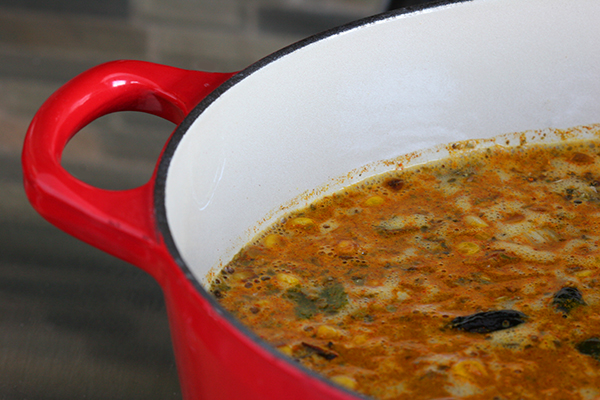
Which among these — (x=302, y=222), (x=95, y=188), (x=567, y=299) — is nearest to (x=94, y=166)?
(x=302, y=222)

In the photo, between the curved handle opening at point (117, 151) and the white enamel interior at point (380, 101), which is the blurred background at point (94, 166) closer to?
the curved handle opening at point (117, 151)

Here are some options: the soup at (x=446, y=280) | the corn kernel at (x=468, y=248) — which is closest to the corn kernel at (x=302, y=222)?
the soup at (x=446, y=280)

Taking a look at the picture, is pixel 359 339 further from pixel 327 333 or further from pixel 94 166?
pixel 94 166

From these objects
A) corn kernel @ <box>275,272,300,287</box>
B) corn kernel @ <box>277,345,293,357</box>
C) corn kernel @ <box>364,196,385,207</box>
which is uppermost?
corn kernel @ <box>364,196,385,207</box>

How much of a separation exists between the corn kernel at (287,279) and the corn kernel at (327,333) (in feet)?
0.21

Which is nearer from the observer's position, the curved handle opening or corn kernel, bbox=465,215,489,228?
corn kernel, bbox=465,215,489,228

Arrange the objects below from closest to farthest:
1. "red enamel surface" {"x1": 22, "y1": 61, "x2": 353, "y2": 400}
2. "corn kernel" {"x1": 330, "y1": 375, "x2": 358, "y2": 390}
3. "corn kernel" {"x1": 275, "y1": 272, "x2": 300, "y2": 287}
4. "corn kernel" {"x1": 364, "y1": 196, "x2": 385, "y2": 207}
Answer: "red enamel surface" {"x1": 22, "y1": 61, "x2": 353, "y2": 400}
"corn kernel" {"x1": 330, "y1": 375, "x2": 358, "y2": 390}
"corn kernel" {"x1": 275, "y1": 272, "x2": 300, "y2": 287}
"corn kernel" {"x1": 364, "y1": 196, "x2": 385, "y2": 207}

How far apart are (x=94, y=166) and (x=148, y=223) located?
51 centimetres

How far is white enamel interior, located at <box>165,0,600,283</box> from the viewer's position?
1.91ft

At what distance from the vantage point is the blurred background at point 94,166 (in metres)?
0.65

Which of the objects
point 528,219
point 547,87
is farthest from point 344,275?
point 547,87

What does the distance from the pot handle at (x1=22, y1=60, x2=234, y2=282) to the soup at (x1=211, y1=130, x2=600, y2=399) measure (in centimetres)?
16

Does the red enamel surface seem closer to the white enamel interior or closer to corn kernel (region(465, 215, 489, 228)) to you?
the white enamel interior

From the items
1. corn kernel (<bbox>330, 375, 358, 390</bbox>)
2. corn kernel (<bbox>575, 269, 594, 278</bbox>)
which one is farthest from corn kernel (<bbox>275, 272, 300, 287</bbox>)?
corn kernel (<bbox>575, 269, 594, 278</bbox>)
